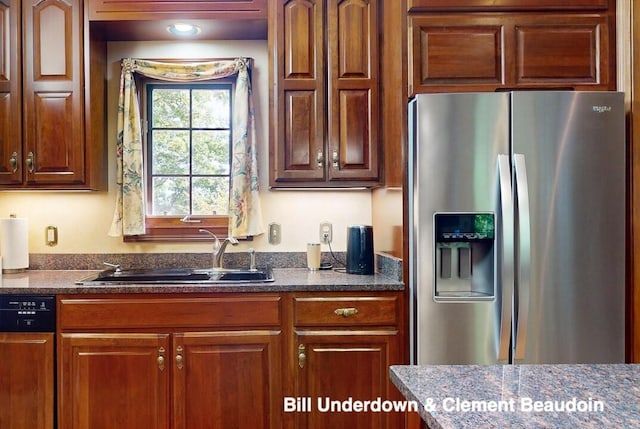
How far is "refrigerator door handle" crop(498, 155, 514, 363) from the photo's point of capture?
1.73 m

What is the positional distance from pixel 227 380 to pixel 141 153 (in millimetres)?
1338

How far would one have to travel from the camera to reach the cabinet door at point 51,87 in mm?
2264

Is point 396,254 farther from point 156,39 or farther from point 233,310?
point 156,39

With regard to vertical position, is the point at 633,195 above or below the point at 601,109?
below

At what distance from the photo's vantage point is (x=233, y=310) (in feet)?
6.50

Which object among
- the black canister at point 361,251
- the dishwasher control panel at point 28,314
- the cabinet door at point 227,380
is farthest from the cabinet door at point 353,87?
the dishwasher control panel at point 28,314

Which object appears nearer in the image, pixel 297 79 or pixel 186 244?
pixel 297 79

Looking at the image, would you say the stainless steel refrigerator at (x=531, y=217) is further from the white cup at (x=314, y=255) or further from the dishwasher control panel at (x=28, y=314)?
the dishwasher control panel at (x=28, y=314)

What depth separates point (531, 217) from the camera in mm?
1789

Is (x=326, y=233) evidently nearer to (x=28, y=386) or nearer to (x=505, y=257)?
(x=505, y=257)

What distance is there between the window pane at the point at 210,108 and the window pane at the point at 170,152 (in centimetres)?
14

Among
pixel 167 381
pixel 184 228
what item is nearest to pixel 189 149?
pixel 184 228

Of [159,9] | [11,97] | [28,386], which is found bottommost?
[28,386]

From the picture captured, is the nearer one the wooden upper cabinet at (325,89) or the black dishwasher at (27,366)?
the black dishwasher at (27,366)
